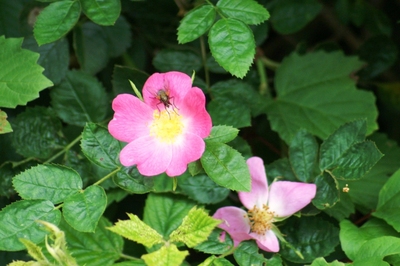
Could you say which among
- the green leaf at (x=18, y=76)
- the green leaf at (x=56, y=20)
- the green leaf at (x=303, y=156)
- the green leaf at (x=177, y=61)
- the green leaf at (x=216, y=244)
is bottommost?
the green leaf at (x=216, y=244)

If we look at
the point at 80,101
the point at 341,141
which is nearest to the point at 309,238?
the point at 341,141

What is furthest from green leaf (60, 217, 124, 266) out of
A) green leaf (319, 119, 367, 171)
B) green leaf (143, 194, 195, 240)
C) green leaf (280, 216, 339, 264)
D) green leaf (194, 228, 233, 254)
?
green leaf (319, 119, 367, 171)

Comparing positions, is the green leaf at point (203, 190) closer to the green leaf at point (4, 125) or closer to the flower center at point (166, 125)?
the flower center at point (166, 125)

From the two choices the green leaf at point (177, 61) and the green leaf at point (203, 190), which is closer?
the green leaf at point (203, 190)

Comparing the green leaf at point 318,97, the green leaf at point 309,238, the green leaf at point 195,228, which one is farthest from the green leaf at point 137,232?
the green leaf at point 318,97

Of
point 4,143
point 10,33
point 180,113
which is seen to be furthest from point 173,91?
point 10,33

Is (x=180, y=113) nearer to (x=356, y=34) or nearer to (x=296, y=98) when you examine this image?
(x=296, y=98)
